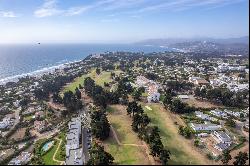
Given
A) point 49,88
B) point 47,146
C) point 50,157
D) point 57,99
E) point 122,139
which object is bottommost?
point 47,146

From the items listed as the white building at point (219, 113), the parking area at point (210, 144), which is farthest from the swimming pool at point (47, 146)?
the white building at point (219, 113)

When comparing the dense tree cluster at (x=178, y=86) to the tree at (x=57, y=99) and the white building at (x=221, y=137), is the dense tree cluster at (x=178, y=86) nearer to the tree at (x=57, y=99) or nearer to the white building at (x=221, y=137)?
Result: the tree at (x=57, y=99)

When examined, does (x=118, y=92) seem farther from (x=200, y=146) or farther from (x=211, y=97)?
(x=200, y=146)

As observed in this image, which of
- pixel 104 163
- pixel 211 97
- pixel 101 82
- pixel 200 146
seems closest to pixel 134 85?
pixel 101 82

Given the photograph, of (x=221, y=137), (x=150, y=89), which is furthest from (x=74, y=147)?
(x=150, y=89)

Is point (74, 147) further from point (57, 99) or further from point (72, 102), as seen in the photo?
point (57, 99)

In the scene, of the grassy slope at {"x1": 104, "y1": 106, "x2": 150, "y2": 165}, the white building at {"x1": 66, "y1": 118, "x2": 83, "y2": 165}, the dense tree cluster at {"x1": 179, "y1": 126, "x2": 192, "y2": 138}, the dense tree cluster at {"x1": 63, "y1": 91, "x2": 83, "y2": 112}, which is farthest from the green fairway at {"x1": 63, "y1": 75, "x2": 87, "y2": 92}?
the dense tree cluster at {"x1": 179, "y1": 126, "x2": 192, "y2": 138}

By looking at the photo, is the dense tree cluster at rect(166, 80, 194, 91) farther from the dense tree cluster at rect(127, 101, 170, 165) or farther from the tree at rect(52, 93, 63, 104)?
the tree at rect(52, 93, 63, 104)
